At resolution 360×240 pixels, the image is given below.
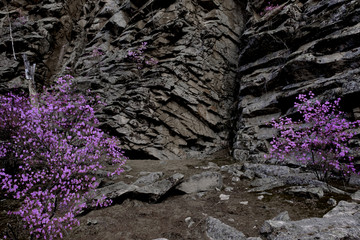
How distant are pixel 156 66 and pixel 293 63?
38.6ft

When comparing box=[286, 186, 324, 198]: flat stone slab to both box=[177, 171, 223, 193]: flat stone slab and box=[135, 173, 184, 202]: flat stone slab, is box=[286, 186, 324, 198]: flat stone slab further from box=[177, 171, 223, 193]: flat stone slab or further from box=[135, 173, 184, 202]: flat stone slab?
box=[135, 173, 184, 202]: flat stone slab

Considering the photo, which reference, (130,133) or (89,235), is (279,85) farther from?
(89,235)

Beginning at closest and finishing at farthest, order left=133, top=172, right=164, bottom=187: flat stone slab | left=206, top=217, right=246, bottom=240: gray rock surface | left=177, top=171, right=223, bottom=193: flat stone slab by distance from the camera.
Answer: left=206, top=217, right=246, bottom=240: gray rock surface → left=177, top=171, right=223, bottom=193: flat stone slab → left=133, top=172, right=164, bottom=187: flat stone slab

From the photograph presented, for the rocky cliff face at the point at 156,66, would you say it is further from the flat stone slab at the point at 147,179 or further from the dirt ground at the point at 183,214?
the dirt ground at the point at 183,214

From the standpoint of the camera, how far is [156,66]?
1889 cm

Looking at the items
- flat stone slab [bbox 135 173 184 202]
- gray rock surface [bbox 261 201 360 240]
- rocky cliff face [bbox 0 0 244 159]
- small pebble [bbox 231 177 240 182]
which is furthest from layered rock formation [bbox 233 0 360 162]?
gray rock surface [bbox 261 201 360 240]

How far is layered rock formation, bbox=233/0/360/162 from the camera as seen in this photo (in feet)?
38.5

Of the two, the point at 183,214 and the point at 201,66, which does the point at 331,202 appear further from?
the point at 201,66

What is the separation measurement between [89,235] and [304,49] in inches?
661

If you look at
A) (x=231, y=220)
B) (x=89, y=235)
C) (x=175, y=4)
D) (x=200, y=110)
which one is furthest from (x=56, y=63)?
(x=231, y=220)

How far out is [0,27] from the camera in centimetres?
2641

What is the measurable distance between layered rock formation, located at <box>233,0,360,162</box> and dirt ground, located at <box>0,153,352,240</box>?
6.36 metres

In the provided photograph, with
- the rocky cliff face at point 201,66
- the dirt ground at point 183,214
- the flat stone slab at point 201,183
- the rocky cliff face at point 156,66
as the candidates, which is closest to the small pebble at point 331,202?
the dirt ground at point 183,214

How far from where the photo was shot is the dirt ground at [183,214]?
5.57m
